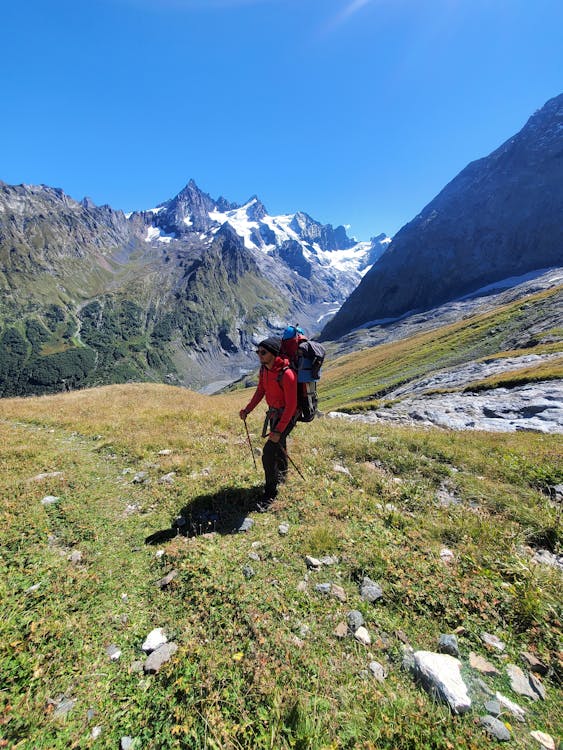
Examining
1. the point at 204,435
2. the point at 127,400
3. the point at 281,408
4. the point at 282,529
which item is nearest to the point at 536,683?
the point at 282,529

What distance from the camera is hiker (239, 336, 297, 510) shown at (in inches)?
293

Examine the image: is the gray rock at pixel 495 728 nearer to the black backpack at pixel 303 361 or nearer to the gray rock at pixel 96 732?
the gray rock at pixel 96 732

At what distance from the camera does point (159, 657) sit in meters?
4.14

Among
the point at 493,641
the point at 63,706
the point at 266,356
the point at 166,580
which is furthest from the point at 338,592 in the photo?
the point at 266,356

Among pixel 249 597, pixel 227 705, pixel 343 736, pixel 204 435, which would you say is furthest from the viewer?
pixel 204 435

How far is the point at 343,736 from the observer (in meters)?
3.29

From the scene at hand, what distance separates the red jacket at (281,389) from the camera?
24.3 feet

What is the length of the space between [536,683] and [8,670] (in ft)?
20.8

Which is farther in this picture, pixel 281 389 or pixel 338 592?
pixel 281 389

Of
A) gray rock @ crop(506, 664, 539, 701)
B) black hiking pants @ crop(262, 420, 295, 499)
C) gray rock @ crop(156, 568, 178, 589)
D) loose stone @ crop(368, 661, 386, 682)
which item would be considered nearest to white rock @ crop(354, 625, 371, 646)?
loose stone @ crop(368, 661, 386, 682)

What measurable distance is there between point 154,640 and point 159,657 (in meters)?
0.38

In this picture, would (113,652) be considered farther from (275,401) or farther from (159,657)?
(275,401)

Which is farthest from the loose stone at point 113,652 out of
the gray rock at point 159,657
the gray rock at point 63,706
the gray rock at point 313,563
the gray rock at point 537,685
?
the gray rock at point 537,685

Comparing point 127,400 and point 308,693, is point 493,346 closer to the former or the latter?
point 127,400
